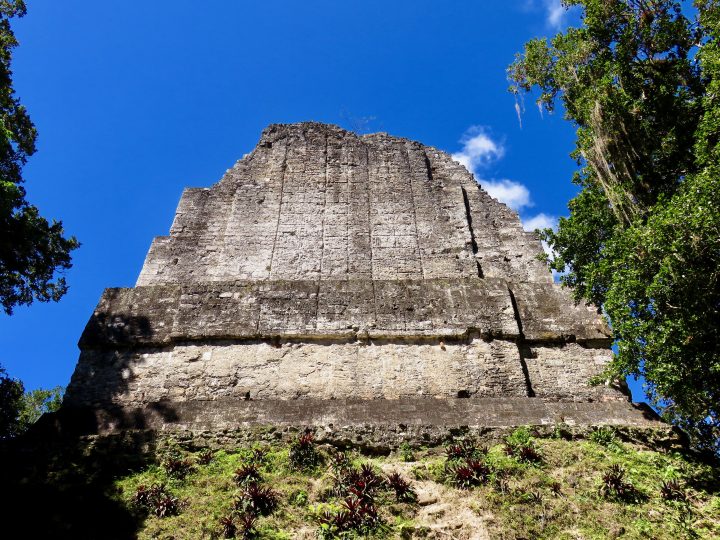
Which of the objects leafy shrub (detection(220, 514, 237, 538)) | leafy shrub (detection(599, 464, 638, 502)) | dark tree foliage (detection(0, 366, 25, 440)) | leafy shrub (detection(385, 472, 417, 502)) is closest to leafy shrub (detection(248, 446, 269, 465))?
leafy shrub (detection(220, 514, 237, 538))

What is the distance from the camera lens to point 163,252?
10945 millimetres

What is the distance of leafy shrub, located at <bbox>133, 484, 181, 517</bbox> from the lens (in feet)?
20.1

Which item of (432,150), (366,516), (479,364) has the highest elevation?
(432,150)

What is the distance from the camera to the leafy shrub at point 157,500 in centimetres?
614

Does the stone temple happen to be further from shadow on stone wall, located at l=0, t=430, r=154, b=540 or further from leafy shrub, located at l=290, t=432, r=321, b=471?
shadow on stone wall, located at l=0, t=430, r=154, b=540

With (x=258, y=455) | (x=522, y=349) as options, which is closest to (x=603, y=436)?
(x=522, y=349)

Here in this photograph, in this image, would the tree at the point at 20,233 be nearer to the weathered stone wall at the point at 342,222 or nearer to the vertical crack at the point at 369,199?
the weathered stone wall at the point at 342,222

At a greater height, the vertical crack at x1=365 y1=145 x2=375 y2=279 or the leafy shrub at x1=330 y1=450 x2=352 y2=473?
the vertical crack at x1=365 y1=145 x2=375 y2=279

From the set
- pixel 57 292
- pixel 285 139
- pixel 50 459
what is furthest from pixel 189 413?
pixel 285 139

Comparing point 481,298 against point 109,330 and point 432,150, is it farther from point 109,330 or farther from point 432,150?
point 109,330

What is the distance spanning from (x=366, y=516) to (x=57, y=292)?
9.63m

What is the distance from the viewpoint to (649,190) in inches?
391

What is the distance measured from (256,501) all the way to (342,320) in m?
3.78

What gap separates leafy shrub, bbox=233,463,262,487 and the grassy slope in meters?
0.10
